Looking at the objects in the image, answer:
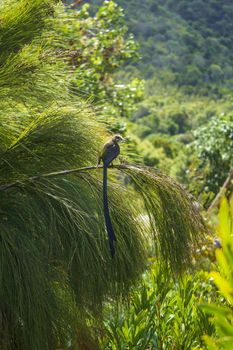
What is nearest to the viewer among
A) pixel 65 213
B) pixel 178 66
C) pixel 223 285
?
Result: pixel 223 285

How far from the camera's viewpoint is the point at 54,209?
70.7 inches

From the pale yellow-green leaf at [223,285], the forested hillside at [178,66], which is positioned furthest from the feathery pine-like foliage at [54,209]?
the forested hillside at [178,66]

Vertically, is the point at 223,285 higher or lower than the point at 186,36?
higher

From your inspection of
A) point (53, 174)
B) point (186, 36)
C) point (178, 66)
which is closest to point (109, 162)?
point (53, 174)

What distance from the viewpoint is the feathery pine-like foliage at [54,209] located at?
1.70 meters

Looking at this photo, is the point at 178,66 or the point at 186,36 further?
the point at 178,66

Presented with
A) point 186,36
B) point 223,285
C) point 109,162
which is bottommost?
point 186,36

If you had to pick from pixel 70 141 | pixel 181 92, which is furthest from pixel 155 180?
pixel 181 92

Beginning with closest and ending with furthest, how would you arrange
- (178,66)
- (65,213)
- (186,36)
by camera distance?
(65,213)
(186,36)
(178,66)

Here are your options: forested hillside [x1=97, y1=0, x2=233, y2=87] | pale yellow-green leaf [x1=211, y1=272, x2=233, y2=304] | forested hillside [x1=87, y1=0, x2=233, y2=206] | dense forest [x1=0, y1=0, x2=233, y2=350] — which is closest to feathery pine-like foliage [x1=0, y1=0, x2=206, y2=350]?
dense forest [x1=0, y1=0, x2=233, y2=350]

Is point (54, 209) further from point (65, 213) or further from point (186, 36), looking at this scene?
point (186, 36)

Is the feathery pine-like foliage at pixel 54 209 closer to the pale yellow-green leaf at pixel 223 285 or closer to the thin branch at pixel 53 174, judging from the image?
the thin branch at pixel 53 174

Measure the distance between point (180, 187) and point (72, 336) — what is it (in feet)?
1.59

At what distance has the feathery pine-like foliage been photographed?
170 centimetres
